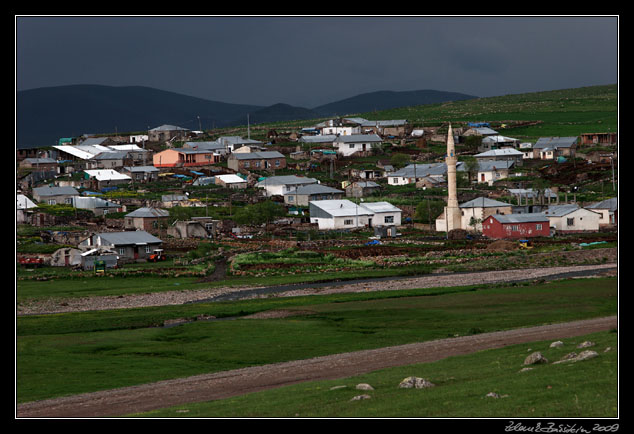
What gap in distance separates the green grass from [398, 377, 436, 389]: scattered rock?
27 cm

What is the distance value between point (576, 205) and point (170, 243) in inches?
1432

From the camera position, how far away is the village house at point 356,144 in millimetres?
136250

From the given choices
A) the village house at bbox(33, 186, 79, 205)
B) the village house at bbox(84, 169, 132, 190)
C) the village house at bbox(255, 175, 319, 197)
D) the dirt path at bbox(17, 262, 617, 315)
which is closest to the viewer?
the dirt path at bbox(17, 262, 617, 315)

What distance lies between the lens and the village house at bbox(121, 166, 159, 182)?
11980 cm

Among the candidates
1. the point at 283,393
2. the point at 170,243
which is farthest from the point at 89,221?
the point at 283,393

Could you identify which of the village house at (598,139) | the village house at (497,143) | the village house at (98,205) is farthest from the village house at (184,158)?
the village house at (598,139)

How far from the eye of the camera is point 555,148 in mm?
123000

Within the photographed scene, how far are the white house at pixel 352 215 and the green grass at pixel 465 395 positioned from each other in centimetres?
6085

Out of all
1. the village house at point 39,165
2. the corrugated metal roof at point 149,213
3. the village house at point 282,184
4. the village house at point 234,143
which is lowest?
the corrugated metal roof at point 149,213

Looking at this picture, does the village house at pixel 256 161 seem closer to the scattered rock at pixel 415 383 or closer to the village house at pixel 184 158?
the village house at pixel 184 158

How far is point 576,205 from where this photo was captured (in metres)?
85.6

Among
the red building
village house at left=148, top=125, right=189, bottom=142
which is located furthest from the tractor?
village house at left=148, top=125, right=189, bottom=142

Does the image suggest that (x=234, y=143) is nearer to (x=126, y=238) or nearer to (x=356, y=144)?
(x=356, y=144)

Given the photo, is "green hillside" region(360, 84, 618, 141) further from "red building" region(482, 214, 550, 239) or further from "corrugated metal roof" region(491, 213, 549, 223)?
"red building" region(482, 214, 550, 239)
